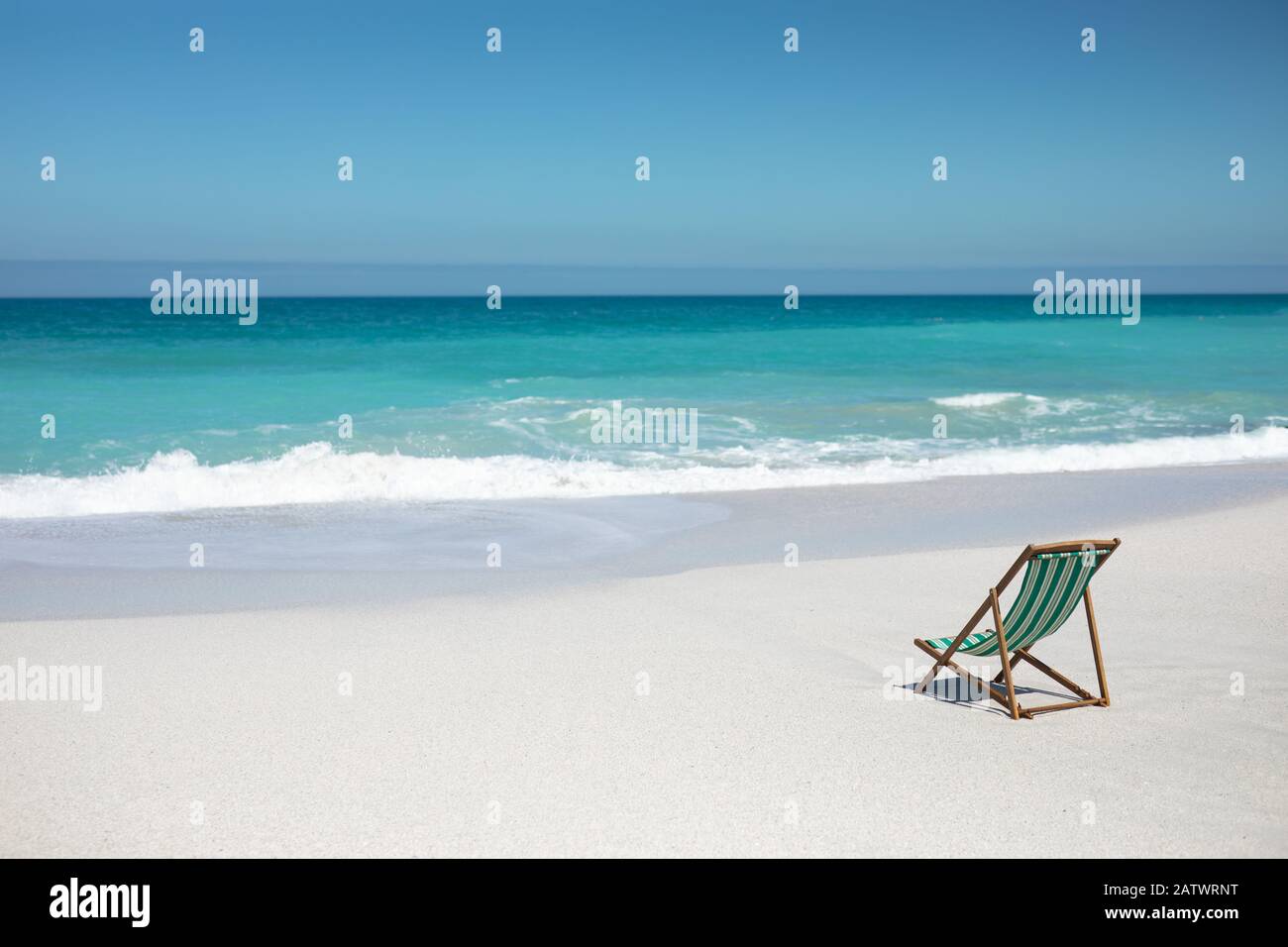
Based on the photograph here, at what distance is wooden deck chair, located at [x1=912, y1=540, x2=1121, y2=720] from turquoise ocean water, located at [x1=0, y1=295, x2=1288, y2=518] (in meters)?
7.29

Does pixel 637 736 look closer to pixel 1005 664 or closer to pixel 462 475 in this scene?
pixel 1005 664

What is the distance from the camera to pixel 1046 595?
4984mm

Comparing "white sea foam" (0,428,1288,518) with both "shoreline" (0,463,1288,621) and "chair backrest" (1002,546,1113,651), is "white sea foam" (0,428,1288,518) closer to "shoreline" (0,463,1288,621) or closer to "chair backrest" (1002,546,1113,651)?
"shoreline" (0,463,1288,621)

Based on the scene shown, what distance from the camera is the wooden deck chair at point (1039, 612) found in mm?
4918

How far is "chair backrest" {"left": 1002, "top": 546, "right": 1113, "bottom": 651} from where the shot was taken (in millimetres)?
4918

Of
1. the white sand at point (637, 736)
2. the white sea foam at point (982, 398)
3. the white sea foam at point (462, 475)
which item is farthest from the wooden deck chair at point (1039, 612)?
the white sea foam at point (982, 398)

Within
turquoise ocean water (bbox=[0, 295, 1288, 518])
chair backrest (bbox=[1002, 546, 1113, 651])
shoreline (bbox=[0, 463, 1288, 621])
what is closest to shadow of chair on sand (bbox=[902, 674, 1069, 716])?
chair backrest (bbox=[1002, 546, 1113, 651])

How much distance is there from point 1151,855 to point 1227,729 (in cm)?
149

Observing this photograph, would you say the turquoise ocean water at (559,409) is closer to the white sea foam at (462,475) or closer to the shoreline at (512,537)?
the white sea foam at (462,475)

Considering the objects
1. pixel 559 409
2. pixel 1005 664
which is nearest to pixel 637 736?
pixel 1005 664

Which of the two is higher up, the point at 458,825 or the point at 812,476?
the point at 812,476

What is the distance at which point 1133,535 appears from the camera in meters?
9.16
